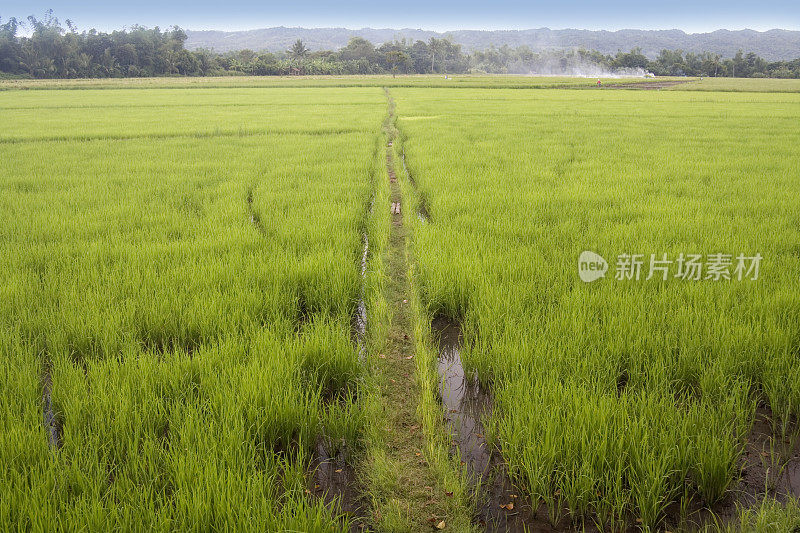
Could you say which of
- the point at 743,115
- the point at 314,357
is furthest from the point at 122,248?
the point at 743,115

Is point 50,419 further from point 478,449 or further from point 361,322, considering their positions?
point 478,449

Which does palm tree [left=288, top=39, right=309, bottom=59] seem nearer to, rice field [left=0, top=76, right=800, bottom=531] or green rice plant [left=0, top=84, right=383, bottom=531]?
green rice plant [left=0, top=84, right=383, bottom=531]

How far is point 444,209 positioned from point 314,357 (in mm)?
2847

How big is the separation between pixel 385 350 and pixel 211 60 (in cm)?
6890

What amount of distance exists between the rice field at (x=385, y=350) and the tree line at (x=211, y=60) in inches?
2362

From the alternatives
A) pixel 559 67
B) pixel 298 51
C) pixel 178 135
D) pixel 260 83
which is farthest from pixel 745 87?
pixel 559 67

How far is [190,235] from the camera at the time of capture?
4.26 metres

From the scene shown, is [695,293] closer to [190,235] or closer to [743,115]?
[190,235]

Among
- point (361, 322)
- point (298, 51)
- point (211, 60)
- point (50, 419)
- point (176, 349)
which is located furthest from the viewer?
point (298, 51)
